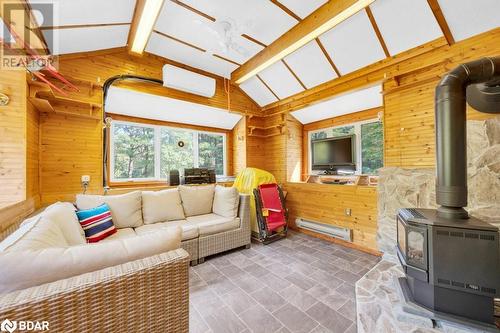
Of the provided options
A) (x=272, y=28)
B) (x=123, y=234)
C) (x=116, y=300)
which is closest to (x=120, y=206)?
(x=123, y=234)

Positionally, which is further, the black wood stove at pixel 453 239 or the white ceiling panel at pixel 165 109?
the white ceiling panel at pixel 165 109

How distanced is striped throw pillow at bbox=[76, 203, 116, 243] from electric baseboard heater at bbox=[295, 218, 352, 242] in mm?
2981

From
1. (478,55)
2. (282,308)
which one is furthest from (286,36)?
(282,308)

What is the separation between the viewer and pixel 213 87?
374cm

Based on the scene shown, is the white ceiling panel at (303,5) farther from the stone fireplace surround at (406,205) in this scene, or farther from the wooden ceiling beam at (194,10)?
the stone fireplace surround at (406,205)

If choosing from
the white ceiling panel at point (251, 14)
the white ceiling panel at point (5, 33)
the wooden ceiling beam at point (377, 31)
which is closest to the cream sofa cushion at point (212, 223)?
the white ceiling panel at point (251, 14)

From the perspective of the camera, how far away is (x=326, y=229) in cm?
344

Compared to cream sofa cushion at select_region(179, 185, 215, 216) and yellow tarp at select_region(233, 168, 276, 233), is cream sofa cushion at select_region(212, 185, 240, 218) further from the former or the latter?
yellow tarp at select_region(233, 168, 276, 233)

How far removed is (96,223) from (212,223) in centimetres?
131

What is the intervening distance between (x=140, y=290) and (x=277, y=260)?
209 centimetres

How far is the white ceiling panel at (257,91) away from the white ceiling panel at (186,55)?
1.48 ft

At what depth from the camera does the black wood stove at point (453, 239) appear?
1.29 metres

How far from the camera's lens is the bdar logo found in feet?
2.32

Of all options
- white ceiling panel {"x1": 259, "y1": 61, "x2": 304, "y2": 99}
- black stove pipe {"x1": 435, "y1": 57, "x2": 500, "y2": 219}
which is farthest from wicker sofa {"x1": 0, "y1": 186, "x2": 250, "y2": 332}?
white ceiling panel {"x1": 259, "y1": 61, "x2": 304, "y2": 99}
